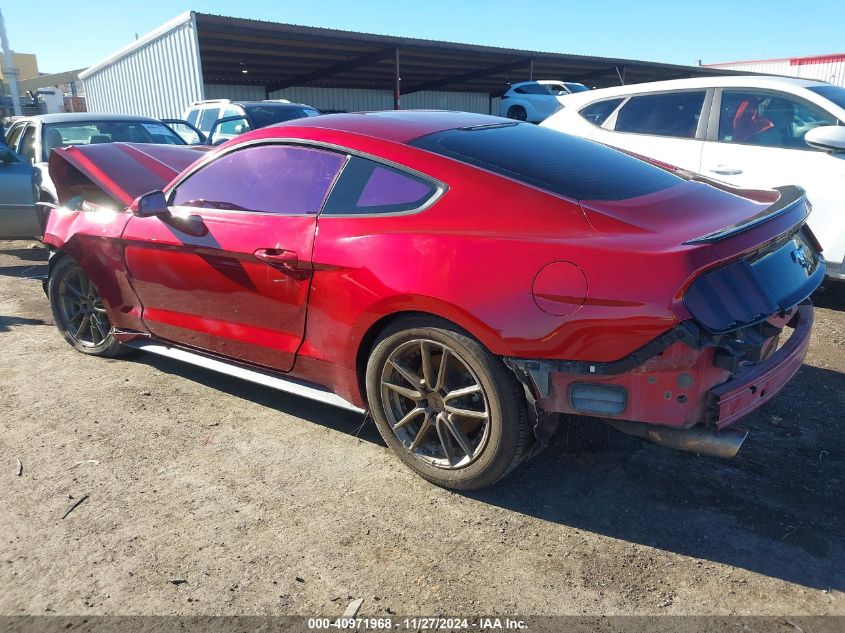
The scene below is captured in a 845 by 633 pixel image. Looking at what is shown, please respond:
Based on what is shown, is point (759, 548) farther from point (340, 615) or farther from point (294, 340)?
point (294, 340)

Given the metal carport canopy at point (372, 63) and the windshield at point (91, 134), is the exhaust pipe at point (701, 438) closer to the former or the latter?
the windshield at point (91, 134)

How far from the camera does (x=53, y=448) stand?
11.2ft

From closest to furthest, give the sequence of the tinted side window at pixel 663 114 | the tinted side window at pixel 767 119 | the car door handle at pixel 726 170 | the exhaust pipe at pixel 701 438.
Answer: the exhaust pipe at pixel 701 438
the tinted side window at pixel 767 119
the car door handle at pixel 726 170
the tinted side window at pixel 663 114

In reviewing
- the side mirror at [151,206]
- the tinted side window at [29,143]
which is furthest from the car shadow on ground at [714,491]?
the tinted side window at [29,143]

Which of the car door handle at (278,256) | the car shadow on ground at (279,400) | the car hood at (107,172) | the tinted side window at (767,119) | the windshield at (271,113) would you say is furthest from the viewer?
the windshield at (271,113)

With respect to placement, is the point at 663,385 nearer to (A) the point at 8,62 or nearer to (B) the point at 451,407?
(B) the point at 451,407

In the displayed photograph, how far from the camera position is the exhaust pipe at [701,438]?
247 cm

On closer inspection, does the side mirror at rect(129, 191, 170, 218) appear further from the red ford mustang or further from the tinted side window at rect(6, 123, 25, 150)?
the tinted side window at rect(6, 123, 25, 150)

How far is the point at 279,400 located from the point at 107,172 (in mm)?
2057

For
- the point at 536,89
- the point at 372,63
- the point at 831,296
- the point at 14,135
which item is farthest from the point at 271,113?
the point at 372,63

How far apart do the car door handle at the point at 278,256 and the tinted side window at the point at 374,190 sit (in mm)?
266

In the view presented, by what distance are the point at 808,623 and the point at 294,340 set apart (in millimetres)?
2367

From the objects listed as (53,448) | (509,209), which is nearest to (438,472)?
(509,209)

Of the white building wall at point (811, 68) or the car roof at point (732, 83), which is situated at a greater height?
the white building wall at point (811, 68)
